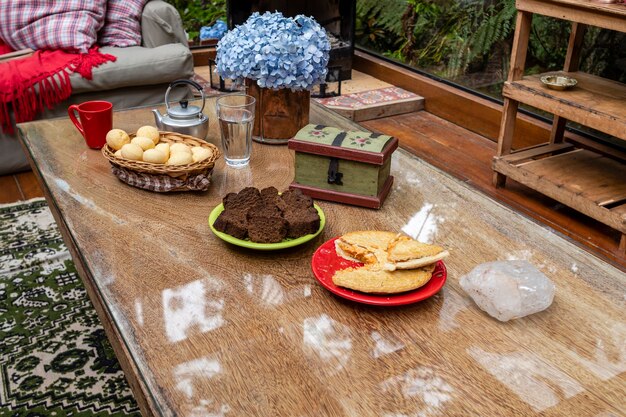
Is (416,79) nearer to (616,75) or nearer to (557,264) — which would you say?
(616,75)

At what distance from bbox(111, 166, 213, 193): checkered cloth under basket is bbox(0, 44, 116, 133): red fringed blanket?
135cm

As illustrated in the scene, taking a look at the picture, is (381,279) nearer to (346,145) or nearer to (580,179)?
(346,145)

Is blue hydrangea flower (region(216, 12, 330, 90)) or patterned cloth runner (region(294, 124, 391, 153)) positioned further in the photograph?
blue hydrangea flower (region(216, 12, 330, 90))

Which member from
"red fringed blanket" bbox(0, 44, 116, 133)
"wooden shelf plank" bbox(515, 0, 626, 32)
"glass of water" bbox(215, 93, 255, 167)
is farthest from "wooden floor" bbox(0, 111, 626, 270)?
"glass of water" bbox(215, 93, 255, 167)

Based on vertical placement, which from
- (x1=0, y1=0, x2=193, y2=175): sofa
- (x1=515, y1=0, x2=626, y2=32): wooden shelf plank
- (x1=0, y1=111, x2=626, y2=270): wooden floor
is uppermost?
(x1=515, y1=0, x2=626, y2=32): wooden shelf plank

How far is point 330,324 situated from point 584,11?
1.70 meters

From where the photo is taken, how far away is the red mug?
161 cm

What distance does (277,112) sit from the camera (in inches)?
66.2

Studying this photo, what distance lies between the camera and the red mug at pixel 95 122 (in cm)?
161

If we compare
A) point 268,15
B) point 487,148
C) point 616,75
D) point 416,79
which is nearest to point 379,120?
point 416,79

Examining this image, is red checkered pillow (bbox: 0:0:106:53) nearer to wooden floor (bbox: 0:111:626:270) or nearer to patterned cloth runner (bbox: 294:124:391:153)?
wooden floor (bbox: 0:111:626:270)

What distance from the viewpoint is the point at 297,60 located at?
1.58 metres

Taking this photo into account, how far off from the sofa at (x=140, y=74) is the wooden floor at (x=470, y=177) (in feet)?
0.57

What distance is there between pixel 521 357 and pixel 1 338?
1379 millimetres
